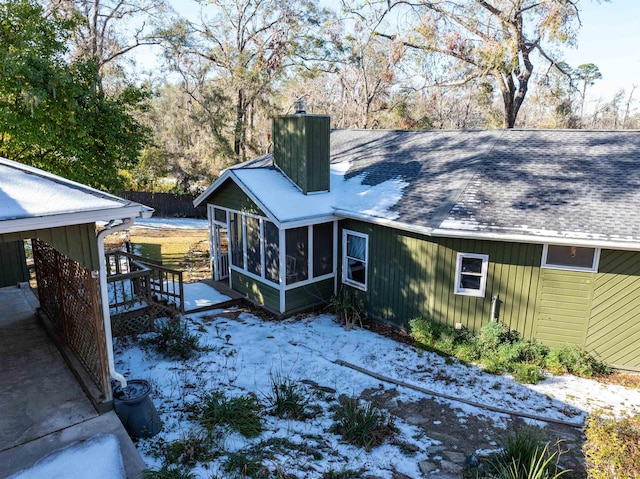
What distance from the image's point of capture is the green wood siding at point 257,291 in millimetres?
10648

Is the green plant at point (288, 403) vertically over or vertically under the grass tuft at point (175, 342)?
under

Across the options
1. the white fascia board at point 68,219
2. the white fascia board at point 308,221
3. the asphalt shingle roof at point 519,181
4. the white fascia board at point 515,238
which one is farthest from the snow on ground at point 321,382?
the white fascia board at point 68,219

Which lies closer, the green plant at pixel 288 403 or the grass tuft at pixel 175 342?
the green plant at pixel 288 403

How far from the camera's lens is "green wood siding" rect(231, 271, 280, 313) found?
34.9 ft

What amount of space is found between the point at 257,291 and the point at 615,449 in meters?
8.34

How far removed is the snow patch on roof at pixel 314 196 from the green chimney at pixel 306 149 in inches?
10.3

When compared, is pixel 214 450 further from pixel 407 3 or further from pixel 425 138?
pixel 407 3

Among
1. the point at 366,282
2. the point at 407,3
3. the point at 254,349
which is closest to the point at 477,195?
the point at 366,282

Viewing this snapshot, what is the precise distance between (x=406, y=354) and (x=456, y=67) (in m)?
21.3

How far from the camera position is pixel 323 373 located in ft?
25.9

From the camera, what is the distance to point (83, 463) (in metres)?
4.63

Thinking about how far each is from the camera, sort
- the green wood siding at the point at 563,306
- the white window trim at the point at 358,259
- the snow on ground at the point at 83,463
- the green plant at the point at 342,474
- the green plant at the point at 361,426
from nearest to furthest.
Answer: the snow on ground at the point at 83,463 → the green plant at the point at 342,474 → the green plant at the point at 361,426 → the green wood siding at the point at 563,306 → the white window trim at the point at 358,259

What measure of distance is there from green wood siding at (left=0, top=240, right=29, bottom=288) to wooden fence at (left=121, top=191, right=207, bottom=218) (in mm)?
16852

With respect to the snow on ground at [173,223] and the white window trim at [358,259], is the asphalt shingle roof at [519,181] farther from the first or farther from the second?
the snow on ground at [173,223]
